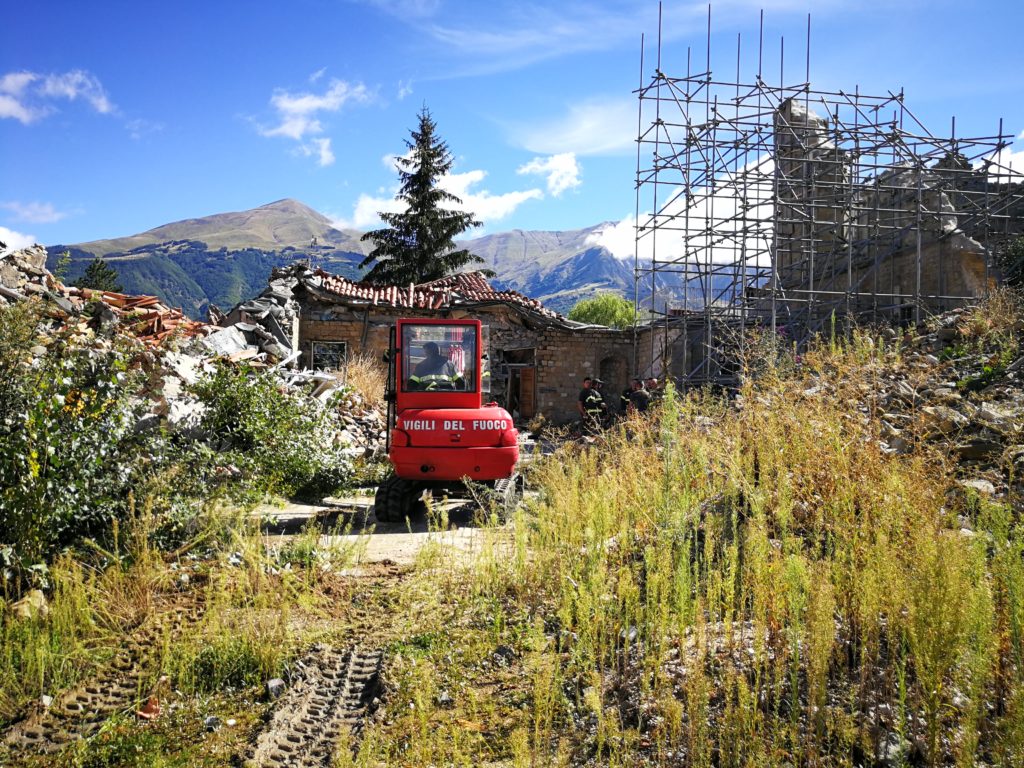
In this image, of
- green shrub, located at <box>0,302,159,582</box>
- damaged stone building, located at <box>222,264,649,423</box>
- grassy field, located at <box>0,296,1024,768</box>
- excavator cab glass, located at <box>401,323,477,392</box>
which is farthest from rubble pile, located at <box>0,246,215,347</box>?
grassy field, located at <box>0,296,1024,768</box>

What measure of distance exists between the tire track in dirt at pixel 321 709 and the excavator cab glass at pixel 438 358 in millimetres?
4831

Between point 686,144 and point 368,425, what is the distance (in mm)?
10447

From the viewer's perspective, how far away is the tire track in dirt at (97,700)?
133 inches

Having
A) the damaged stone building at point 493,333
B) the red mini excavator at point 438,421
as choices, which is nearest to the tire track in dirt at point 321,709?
the red mini excavator at point 438,421

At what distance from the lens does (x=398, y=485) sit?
821 centimetres

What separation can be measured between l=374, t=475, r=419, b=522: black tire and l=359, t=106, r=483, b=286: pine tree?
23618 millimetres

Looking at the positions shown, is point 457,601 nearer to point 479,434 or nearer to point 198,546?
point 198,546

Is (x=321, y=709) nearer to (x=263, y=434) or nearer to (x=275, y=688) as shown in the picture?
(x=275, y=688)

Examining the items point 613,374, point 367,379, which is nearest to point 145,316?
point 367,379

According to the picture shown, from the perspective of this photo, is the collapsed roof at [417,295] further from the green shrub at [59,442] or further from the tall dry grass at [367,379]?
the green shrub at [59,442]

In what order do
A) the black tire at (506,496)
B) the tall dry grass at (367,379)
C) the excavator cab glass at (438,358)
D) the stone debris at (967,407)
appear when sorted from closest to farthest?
the stone debris at (967,407)
the black tire at (506,496)
the excavator cab glass at (438,358)
the tall dry grass at (367,379)

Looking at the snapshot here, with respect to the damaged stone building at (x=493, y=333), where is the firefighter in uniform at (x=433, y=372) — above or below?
below

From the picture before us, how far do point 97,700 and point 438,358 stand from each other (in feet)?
18.6

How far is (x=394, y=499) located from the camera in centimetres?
818
